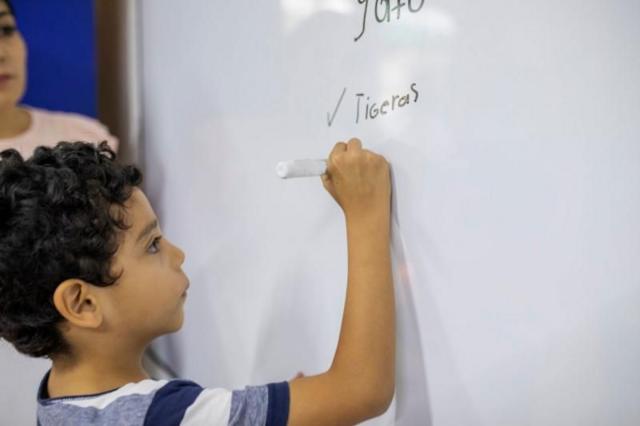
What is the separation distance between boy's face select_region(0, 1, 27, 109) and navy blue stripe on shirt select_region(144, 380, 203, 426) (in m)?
0.59

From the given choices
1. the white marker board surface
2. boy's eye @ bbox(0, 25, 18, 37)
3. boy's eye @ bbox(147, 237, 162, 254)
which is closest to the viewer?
the white marker board surface

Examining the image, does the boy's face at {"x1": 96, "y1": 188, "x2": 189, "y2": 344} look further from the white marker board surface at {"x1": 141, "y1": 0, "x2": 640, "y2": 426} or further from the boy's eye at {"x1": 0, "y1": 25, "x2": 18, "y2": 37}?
the boy's eye at {"x1": 0, "y1": 25, "x2": 18, "y2": 37}

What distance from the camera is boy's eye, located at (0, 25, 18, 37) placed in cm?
90

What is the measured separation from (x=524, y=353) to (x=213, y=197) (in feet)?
1.50

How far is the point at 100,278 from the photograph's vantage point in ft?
1.75

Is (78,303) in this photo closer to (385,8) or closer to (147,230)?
(147,230)

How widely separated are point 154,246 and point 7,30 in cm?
52

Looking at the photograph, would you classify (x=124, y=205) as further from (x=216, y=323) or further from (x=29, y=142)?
(x=29, y=142)

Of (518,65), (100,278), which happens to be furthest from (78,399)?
(518,65)

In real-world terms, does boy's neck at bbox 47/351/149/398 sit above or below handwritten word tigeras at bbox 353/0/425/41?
below

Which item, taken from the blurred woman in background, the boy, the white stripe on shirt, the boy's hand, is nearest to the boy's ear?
the boy

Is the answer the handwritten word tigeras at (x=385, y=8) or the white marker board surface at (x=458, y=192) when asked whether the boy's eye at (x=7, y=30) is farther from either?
the handwritten word tigeras at (x=385, y=8)

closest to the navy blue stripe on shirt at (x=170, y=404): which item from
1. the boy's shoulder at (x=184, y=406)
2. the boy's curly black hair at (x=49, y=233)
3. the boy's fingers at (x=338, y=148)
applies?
the boy's shoulder at (x=184, y=406)

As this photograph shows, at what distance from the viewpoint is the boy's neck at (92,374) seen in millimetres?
556
